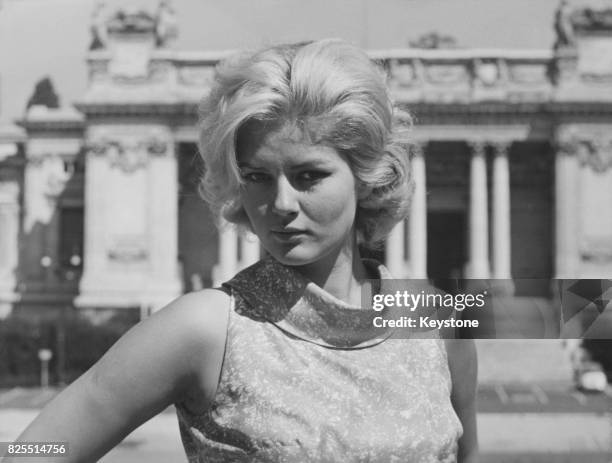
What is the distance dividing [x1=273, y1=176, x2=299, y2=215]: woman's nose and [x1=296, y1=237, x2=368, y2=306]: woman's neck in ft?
0.72

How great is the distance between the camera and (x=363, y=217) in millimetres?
3674

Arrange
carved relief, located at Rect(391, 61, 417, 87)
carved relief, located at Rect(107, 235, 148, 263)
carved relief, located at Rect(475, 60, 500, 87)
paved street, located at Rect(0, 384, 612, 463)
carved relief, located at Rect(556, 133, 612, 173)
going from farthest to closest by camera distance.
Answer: carved relief, located at Rect(391, 61, 417, 87)
carved relief, located at Rect(475, 60, 500, 87)
carved relief, located at Rect(107, 235, 148, 263)
carved relief, located at Rect(556, 133, 612, 173)
paved street, located at Rect(0, 384, 612, 463)

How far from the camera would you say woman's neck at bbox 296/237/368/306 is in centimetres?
342

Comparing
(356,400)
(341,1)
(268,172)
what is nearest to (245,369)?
(356,400)

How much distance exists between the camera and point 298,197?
331 centimetres

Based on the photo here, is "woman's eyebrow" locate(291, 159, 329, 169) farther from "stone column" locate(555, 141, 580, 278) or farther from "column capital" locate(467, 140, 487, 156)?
"column capital" locate(467, 140, 487, 156)

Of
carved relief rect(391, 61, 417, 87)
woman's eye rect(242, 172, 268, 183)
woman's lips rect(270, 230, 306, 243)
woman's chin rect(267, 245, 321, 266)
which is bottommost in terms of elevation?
woman's chin rect(267, 245, 321, 266)

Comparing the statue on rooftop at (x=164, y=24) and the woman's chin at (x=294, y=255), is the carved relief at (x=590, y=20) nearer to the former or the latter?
the statue on rooftop at (x=164, y=24)

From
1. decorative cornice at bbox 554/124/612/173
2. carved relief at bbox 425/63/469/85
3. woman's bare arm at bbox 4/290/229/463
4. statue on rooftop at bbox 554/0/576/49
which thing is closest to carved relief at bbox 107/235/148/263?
carved relief at bbox 425/63/469/85

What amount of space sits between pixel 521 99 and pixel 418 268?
9905 millimetres

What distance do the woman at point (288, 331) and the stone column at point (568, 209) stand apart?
51408 mm

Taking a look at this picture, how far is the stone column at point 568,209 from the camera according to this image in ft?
175

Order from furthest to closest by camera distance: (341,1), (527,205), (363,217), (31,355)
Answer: (527,205), (31,355), (341,1), (363,217)

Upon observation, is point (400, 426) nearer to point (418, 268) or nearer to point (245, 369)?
point (245, 369)
